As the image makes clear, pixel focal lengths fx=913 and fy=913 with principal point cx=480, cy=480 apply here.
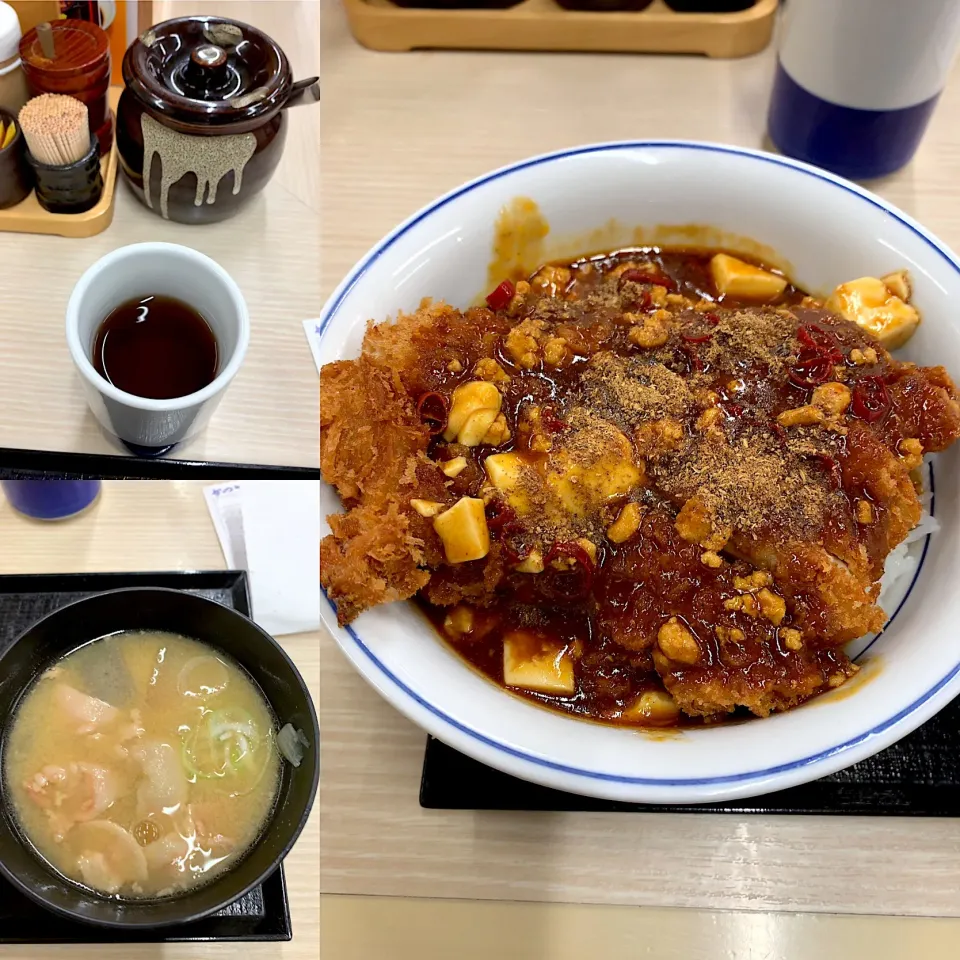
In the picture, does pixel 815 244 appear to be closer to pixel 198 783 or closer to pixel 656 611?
pixel 656 611

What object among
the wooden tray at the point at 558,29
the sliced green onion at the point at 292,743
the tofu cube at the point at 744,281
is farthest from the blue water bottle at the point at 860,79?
the sliced green onion at the point at 292,743

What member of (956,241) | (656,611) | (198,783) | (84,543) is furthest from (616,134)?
(198,783)

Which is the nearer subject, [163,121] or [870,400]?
[870,400]

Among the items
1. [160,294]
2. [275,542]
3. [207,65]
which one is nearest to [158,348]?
[160,294]

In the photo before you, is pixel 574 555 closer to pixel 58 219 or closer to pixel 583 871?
pixel 583 871

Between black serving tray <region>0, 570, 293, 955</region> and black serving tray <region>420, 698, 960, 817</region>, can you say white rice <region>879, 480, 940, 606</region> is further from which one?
black serving tray <region>0, 570, 293, 955</region>

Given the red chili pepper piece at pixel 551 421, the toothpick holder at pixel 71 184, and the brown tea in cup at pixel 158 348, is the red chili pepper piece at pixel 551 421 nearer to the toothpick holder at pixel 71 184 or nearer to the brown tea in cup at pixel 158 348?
the brown tea in cup at pixel 158 348
